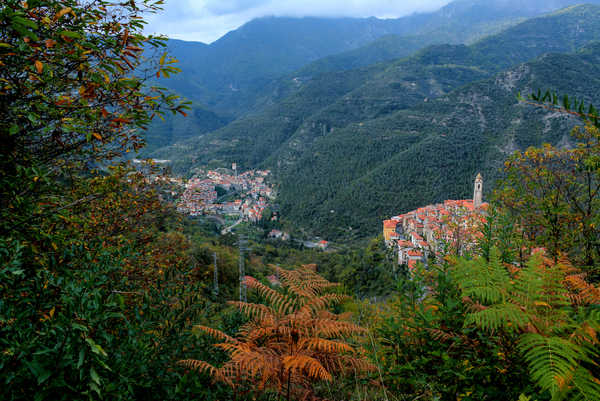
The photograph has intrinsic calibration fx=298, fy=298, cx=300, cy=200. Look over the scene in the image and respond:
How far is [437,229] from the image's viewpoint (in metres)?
5.98

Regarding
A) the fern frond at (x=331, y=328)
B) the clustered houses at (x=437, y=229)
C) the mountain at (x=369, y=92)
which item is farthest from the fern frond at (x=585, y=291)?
the mountain at (x=369, y=92)

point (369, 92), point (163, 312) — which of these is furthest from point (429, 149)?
point (163, 312)

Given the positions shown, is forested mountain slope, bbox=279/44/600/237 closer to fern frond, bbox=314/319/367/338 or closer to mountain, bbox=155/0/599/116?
fern frond, bbox=314/319/367/338

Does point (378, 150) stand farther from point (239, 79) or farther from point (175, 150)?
point (239, 79)

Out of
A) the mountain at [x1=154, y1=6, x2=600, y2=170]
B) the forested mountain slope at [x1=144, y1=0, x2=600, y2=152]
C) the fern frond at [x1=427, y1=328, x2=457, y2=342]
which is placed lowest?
the fern frond at [x1=427, y1=328, x2=457, y2=342]

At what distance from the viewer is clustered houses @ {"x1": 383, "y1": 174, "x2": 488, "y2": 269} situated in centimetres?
437

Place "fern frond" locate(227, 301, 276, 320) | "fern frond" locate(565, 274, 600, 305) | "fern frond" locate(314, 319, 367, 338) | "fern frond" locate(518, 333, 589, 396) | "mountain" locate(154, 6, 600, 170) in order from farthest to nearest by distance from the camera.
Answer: "mountain" locate(154, 6, 600, 170) < "fern frond" locate(227, 301, 276, 320) < "fern frond" locate(565, 274, 600, 305) < "fern frond" locate(314, 319, 367, 338) < "fern frond" locate(518, 333, 589, 396)

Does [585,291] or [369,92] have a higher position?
[369,92]

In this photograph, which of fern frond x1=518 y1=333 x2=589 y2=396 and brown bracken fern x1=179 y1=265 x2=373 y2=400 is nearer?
fern frond x1=518 y1=333 x2=589 y2=396

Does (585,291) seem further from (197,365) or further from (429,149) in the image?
(429,149)

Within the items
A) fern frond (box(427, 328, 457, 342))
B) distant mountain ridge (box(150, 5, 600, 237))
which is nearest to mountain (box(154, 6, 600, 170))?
distant mountain ridge (box(150, 5, 600, 237))

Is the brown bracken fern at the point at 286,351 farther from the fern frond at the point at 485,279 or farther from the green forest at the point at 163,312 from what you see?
the fern frond at the point at 485,279

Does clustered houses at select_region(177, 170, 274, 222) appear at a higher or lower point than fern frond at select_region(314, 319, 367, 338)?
lower

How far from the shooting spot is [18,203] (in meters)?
1.67
